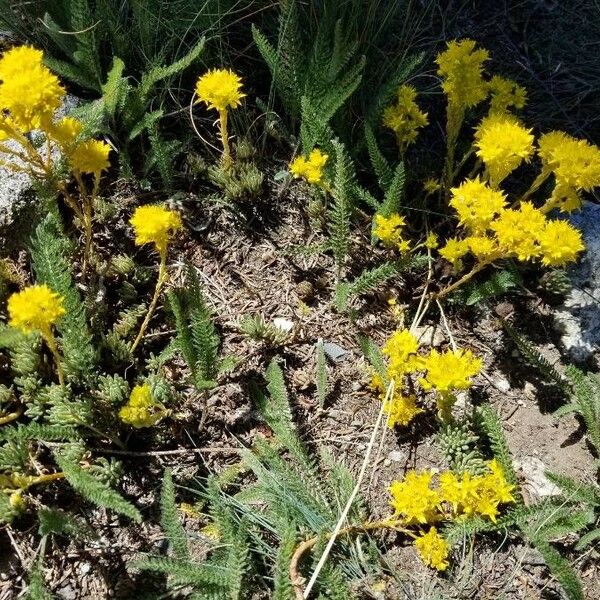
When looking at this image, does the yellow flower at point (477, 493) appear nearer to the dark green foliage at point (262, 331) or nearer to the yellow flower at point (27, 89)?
the dark green foliage at point (262, 331)

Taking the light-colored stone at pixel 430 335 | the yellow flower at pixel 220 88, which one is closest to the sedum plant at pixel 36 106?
the yellow flower at pixel 220 88

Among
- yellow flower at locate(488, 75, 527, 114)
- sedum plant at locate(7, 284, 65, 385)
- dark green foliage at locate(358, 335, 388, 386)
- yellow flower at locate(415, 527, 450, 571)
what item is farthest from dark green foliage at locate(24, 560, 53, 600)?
yellow flower at locate(488, 75, 527, 114)

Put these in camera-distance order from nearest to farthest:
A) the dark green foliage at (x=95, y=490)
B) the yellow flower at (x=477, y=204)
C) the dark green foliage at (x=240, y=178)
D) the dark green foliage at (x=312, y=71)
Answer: the dark green foliage at (x=95, y=490), the yellow flower at (x=477, y=204), the dark green foliage at (x=312, y=71), the dark green foliage at (x=240, y=178)

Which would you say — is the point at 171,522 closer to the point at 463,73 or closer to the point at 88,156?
the point at 88,156

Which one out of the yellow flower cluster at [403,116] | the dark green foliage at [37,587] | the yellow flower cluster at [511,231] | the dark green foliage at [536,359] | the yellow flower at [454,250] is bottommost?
the dark green foliage at [37,587]

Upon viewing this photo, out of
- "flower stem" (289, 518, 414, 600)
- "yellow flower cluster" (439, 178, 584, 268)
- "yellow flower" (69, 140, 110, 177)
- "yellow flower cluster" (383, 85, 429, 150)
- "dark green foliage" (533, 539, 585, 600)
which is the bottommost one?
"dark green foliage" (533, 539, 585, 600)

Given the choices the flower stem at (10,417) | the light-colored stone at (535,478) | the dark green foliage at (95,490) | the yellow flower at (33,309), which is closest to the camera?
the yellow flower at (33,309)

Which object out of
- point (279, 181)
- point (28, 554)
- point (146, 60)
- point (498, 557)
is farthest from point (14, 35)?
point (498, 557)

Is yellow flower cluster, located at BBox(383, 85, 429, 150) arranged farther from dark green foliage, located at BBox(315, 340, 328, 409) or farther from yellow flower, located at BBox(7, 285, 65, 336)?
yellow flower, located at BBox(7, 285, 65, 336)
